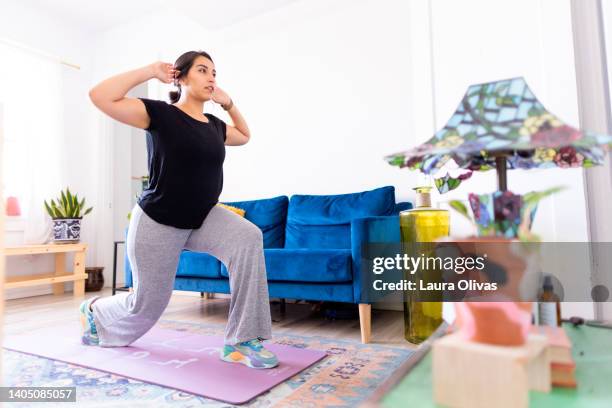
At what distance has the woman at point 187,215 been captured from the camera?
1.58m

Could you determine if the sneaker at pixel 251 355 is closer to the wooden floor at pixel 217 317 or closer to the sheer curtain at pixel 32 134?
the wooden floor at pixel 217 317

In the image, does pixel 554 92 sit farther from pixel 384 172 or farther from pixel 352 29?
A: pixel 352 29

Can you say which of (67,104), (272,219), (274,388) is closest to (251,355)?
(274,388)

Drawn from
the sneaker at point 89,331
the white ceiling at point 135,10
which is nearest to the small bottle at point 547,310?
the sneaker at point 89,331

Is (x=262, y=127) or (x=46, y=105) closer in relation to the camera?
(x=262, y=127)

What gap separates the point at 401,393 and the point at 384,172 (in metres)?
2.48

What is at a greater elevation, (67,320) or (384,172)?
(384,172)

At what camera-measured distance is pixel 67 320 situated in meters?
2.65

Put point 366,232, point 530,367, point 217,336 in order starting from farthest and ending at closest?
point 217,336 → point 366,232 → point 530,367

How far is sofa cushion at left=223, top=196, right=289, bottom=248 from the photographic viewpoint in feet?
9.92

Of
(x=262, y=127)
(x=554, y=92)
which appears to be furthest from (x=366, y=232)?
(x=262, y=127)

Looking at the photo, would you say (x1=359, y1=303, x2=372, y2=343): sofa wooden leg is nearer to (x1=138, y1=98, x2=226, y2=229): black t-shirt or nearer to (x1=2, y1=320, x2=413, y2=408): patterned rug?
(x1=2, y1=320, x2=413, y2=408): patterned rug

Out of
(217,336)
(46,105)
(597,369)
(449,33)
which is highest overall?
(46,105)

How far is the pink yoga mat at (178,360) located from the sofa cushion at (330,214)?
0.97 metres
